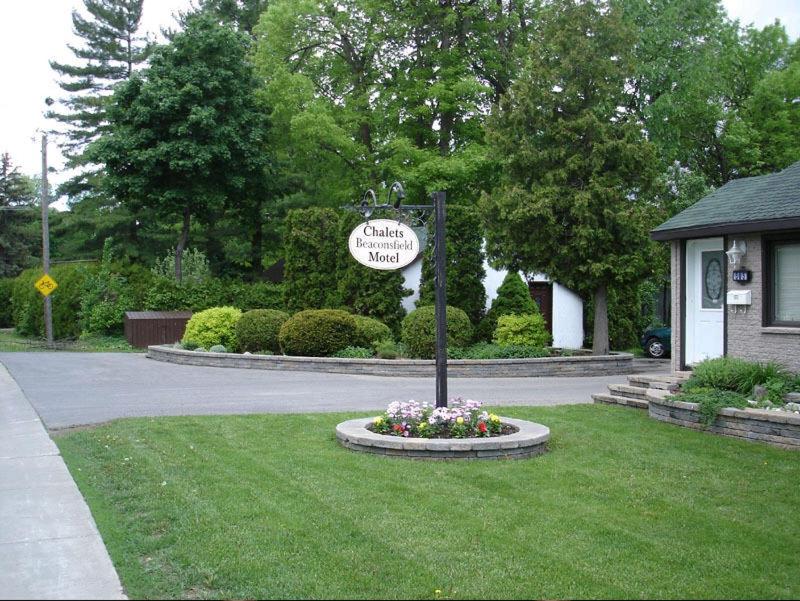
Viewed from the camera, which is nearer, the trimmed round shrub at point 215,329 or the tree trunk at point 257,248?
the trimmed round shrub at point 215,329

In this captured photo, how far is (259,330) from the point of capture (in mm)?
20391

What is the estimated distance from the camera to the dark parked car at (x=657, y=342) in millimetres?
23031

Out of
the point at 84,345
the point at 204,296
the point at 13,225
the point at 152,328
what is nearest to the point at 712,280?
the point at 152,328

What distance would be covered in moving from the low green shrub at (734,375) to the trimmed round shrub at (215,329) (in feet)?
45.0

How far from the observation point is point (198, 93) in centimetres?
2902

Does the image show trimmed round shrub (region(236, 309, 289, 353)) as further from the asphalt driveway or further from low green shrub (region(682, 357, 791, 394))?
low green shrub (region(682, 357, 791, 394))

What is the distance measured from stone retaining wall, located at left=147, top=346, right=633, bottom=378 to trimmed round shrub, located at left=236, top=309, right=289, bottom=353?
49.2 inches

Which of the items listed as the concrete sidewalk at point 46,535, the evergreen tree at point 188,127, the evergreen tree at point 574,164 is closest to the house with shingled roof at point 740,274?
the evergreen tree at point 574,164

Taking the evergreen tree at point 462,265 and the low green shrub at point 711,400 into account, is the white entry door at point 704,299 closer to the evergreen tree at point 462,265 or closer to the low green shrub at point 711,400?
the low green shrub at point 711,400

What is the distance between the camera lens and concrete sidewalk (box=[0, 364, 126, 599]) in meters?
4.72

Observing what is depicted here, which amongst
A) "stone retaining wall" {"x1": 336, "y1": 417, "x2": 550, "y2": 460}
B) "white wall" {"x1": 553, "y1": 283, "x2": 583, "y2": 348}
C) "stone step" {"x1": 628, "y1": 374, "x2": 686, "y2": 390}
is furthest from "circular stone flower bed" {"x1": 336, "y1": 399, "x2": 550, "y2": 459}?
"white wall" {"x1": 553, "y1": 283, "x2": 583, "y2": 348}

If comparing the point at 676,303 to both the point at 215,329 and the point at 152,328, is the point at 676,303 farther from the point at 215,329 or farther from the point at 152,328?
the point at 152,328

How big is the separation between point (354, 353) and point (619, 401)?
26.0 feet

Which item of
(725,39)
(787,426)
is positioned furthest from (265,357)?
(725,39)
